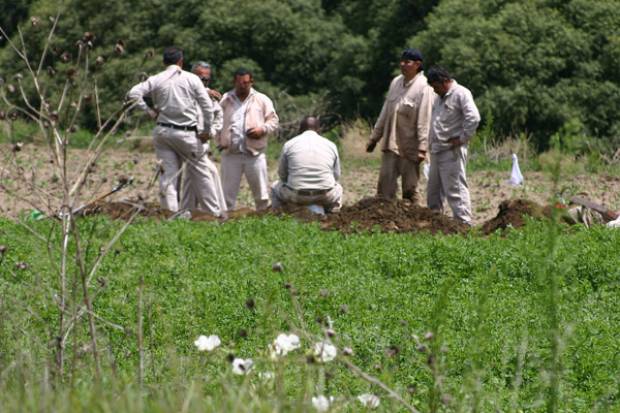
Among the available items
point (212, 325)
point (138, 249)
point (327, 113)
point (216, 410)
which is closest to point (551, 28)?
point (327, 113)

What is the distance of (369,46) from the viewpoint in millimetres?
30000

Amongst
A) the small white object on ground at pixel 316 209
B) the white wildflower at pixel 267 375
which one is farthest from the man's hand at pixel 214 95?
the white wildflower at pixel 267 375

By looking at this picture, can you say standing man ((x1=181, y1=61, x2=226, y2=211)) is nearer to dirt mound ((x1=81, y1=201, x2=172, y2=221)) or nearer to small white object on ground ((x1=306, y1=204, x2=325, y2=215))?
dirt mound ((x1=81, y1=201, x2=172, y2=221))

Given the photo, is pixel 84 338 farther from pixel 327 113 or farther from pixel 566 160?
pixel 327 113

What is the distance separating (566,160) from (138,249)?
1203cm

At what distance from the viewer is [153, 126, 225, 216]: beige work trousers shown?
12.9 m


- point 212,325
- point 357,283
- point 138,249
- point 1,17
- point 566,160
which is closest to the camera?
point 212,325

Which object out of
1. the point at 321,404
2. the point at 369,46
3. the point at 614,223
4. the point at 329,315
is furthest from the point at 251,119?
the point at 369,46

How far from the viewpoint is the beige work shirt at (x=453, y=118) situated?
13.0m

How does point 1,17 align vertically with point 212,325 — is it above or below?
below

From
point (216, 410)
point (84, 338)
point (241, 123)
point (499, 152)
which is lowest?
point (499, 152)

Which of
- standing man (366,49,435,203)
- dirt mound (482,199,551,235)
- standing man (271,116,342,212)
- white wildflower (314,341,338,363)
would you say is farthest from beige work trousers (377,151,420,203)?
white wildflower (314,341,338,363)

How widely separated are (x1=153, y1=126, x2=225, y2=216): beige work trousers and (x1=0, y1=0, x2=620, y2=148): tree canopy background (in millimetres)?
9162

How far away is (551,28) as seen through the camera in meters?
24.7
